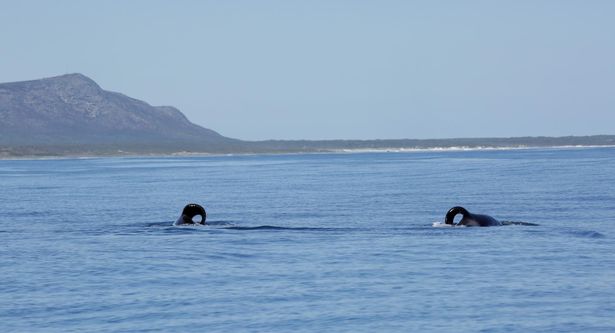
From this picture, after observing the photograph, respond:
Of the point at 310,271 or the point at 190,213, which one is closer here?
the point at 310,271

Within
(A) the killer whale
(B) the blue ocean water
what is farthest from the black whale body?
(A) the killer whale

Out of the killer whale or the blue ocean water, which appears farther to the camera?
the killer whale

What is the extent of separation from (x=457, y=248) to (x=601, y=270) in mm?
6080

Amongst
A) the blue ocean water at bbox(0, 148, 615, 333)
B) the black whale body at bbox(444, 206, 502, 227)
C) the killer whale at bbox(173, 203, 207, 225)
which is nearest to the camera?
the blue ocean water at bbox(0, 148, 615, 333)

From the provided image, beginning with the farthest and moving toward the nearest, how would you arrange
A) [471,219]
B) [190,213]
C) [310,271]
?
[190,213]
[471,219]
[310,271]

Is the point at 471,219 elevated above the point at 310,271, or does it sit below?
above

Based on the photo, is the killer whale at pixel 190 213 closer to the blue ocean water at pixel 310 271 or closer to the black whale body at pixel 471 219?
the blue ocean water at pixel 310 271

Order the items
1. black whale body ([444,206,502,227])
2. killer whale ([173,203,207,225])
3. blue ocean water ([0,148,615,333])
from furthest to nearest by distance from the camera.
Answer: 1. killer whale ([173,203,207,225])
2. black whale body ([444,206,502,227])
3. blue ocean water ([0,148,615,333])

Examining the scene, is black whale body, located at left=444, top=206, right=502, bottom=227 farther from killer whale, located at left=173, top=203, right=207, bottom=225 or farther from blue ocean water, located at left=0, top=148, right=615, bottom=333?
killer whale, located at left=173, top=203, right=207, bottom=225

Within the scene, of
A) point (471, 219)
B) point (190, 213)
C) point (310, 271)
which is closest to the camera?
point (310, 271)

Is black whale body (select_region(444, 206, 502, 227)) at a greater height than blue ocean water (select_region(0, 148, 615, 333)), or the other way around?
black whale body (select_region(444, 206, 502, 227))

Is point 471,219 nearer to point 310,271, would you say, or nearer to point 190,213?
point 190,213

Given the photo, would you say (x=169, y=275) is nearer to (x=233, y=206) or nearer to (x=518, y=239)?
(x=518, y=239)

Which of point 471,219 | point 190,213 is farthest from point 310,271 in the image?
point 190,213
